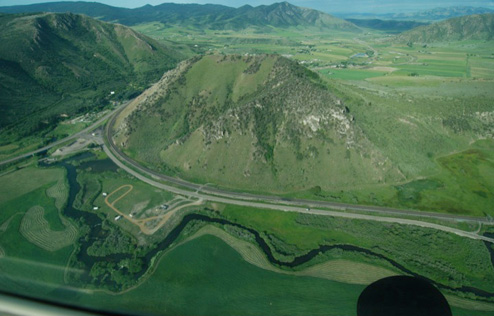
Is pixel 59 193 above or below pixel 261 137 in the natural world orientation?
below

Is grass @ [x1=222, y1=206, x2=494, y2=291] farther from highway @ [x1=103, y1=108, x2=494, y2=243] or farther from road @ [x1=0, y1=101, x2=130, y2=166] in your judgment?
road @ [x1=0, y1=101, x2=130, y2=166]

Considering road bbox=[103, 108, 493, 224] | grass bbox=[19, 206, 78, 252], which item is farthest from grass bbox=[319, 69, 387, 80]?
grass bbox=[19, 206, 78, 252]

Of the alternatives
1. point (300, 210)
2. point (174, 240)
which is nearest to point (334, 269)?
point (300, 210)

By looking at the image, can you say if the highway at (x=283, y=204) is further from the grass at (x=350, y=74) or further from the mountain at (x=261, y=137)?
the grass at (x=350, y=74)

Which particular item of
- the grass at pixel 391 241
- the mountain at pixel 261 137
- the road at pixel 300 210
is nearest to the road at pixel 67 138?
the mountain at pixel 261 137

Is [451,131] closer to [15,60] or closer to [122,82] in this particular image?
[122,82]

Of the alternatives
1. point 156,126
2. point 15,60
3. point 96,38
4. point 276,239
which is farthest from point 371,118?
point 96,38

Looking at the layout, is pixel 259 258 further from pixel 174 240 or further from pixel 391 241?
pixel 391 241
